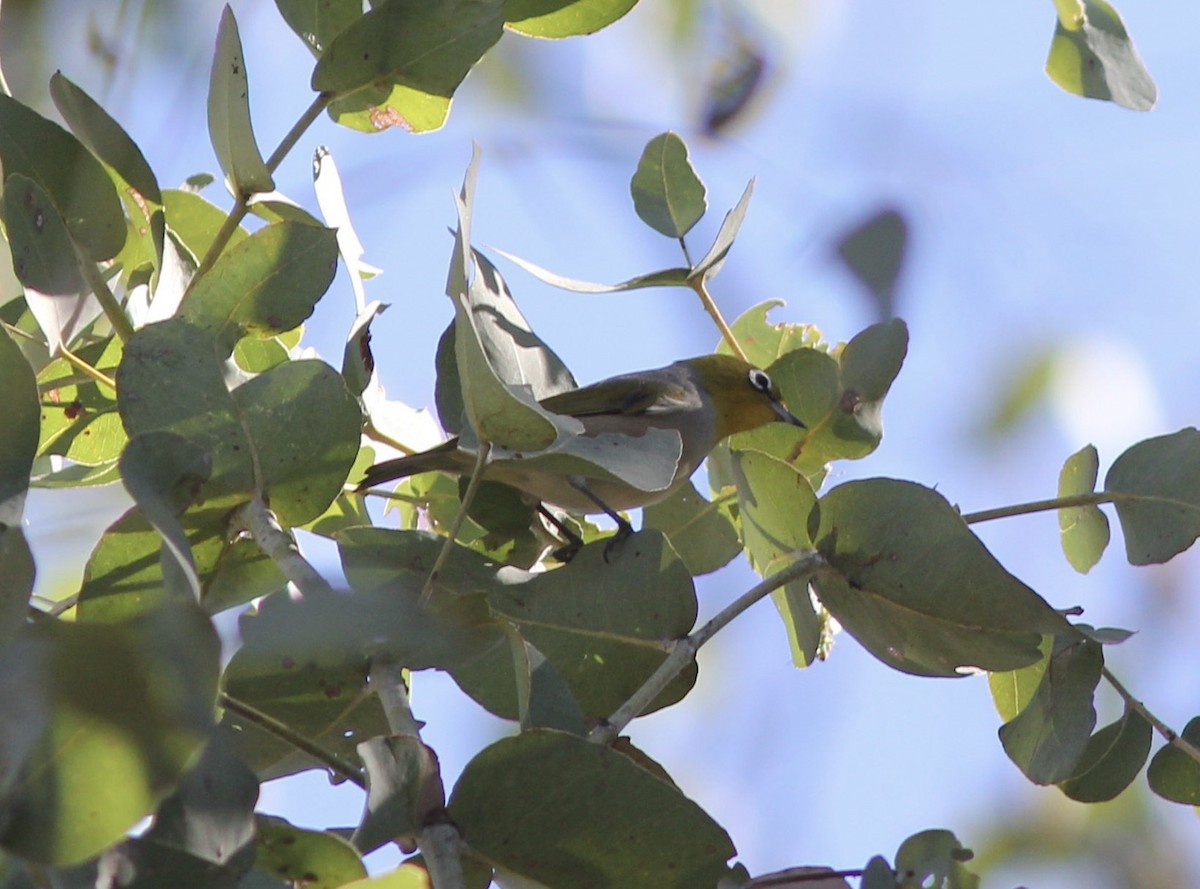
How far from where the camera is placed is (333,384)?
176cm

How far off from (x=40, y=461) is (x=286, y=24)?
32.9 inches

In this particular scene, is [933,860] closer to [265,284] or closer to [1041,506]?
[1041,506]

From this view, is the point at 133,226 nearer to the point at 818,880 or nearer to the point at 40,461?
the point at 40,461

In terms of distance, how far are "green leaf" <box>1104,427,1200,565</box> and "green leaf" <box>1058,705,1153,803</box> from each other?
25cm

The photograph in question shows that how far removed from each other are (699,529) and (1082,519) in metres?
0.68

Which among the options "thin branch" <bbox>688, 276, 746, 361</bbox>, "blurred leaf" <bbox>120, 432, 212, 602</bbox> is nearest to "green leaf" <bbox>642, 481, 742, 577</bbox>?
"thin branch" <bbox>688, 276, 746, 361</bbox>

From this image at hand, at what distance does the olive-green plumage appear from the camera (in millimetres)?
2773

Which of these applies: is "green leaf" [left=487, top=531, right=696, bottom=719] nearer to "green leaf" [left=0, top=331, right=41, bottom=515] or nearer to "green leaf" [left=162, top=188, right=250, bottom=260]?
"green leaf" [left=0, top=331, right=41, bottom=515]

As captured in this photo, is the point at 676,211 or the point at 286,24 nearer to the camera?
the point at 286,24

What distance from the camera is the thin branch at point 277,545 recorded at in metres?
1.51

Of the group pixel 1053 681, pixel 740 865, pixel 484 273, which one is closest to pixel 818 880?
pixel 740 865

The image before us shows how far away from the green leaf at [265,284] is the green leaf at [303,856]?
71 centimetres

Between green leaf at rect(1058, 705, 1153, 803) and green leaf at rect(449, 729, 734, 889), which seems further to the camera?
green leaf at rect(1058, 705, 1153, 803)

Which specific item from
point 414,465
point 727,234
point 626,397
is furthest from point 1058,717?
point 626,397
